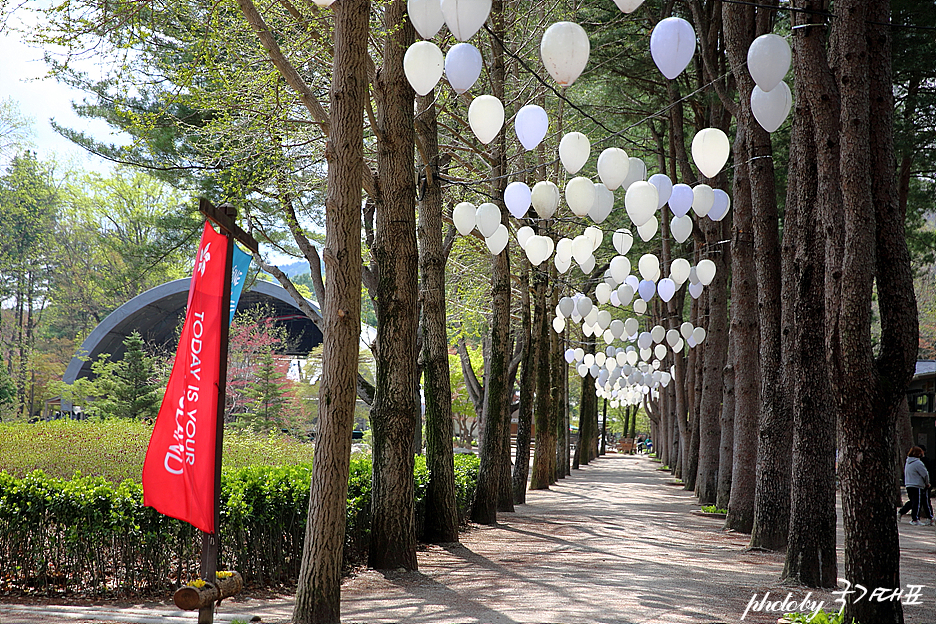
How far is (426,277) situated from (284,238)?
31.6ft

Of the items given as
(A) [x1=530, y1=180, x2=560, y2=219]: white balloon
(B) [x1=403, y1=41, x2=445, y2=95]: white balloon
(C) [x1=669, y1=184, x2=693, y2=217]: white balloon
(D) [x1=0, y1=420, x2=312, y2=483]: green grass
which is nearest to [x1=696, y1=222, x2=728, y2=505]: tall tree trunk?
(C) [x1=669, y1=184, x2=693, y2=217]: white balloon

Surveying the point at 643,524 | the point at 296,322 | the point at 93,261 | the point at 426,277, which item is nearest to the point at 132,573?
the point at 426,277

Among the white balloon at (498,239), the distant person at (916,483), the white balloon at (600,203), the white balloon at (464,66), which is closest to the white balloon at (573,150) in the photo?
the white balloon at (600,203)

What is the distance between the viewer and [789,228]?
7.90m

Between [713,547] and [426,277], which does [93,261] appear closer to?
[426,277]

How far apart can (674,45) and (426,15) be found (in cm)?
192

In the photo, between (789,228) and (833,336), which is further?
(789,228)

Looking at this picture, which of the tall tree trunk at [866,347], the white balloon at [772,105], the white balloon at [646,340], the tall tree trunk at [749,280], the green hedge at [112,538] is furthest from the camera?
the white balloon at [646,340]

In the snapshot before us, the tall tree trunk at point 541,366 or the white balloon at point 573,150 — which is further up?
the white balloon at point 573,150

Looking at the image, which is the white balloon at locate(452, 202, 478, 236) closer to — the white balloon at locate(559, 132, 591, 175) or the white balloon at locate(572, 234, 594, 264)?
the white balloon at locate(559, 132, 591, 175)

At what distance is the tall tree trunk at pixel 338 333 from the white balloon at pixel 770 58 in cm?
310

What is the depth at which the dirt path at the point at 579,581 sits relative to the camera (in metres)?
5.98

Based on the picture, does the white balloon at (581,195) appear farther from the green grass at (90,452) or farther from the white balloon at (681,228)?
the green grass at (90,452)

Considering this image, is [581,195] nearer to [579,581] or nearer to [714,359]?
[579,581]
